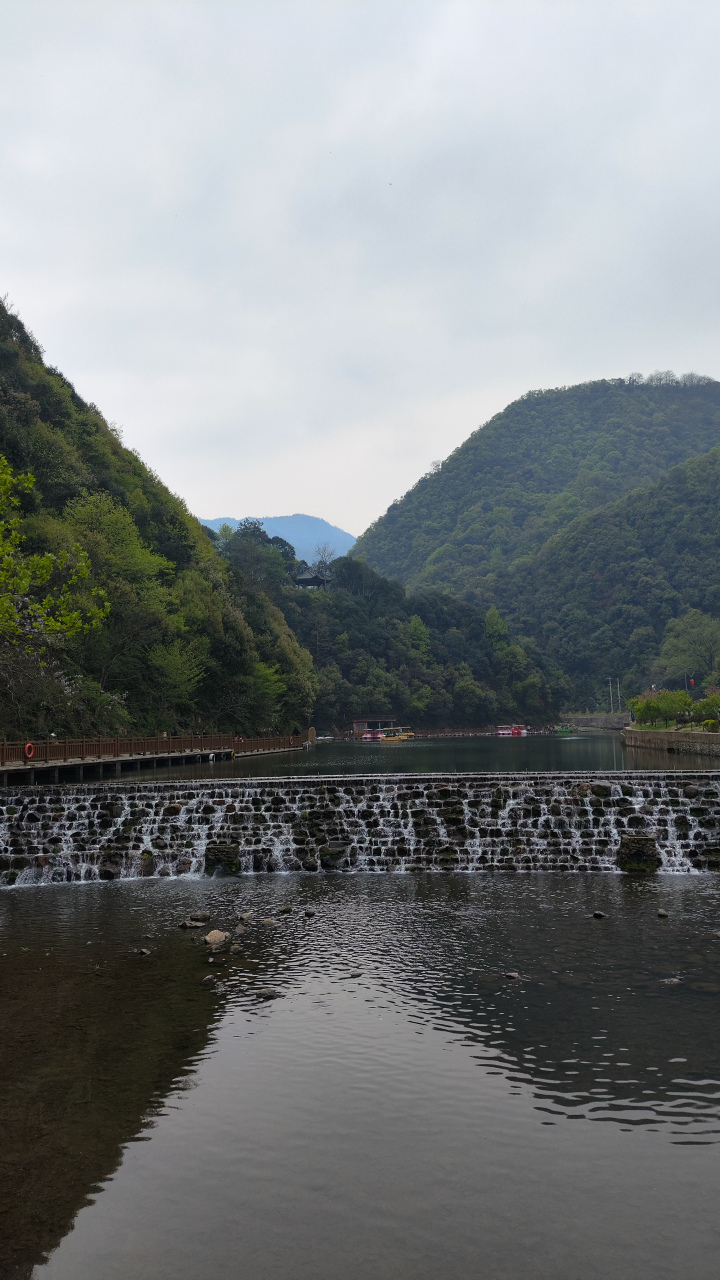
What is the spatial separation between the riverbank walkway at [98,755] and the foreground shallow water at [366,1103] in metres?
19.6

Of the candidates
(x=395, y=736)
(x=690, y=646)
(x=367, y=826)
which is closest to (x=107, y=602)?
(x=367, y=826)

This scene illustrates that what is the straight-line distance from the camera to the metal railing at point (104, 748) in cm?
3528

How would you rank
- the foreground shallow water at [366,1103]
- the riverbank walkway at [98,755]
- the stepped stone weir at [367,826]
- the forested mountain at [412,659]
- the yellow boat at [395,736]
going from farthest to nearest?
1. the forested mountain at [412,659]
2. the yellow boat at [395,736]
3. the riverbank walkway at [98,755]
4. the stepped stone weir at [367,826]
5. the foreground shallow water at [366,1103]

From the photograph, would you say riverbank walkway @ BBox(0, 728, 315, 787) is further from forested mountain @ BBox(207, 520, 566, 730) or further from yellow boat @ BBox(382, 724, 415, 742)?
forested mountain @ BBox(207, 520, 566, 730)

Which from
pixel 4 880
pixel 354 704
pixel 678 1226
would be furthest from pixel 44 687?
pixel 354 704

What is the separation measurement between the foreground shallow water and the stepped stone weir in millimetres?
6717

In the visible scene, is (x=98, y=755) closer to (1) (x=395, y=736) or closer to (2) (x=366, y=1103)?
(2) (x=366, y=1103)

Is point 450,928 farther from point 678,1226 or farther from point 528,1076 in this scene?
point 678,1226

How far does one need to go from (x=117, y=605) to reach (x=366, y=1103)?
51.5m

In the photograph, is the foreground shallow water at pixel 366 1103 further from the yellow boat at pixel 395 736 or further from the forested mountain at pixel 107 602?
the yellow boat at pixel 395 736

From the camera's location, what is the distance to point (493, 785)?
2505 centimetres

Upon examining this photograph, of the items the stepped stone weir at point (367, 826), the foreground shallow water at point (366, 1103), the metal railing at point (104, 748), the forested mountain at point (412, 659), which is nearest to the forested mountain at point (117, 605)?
the metal railing at point (104, 748)

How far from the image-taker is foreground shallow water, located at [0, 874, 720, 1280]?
650 cm

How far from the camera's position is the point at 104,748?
44.8 m
